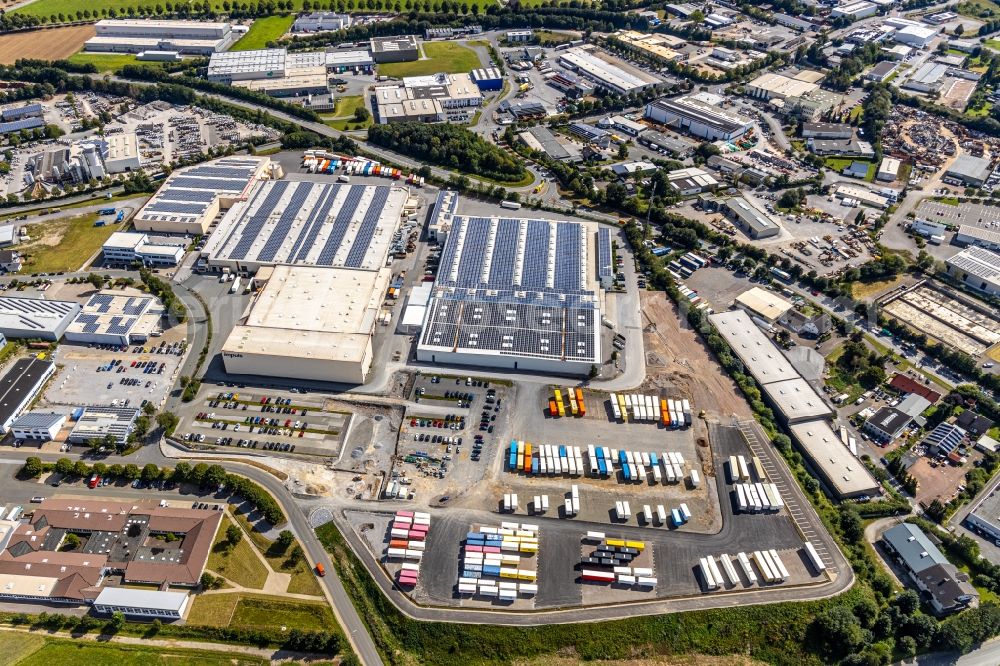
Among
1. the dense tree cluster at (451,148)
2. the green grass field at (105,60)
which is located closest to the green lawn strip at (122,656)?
the dense tree cluster at (451,148)

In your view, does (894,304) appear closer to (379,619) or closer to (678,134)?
(678,134)

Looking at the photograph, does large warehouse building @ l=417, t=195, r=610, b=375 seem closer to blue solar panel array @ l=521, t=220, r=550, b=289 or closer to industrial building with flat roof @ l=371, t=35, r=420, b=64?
blue solar panel array @ l=521, t=220, r=550, b=289

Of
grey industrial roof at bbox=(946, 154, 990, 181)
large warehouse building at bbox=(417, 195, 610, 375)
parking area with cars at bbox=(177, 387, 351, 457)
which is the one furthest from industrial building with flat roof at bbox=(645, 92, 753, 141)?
parking area with cars at bbox=(177, 387, 351, 457)

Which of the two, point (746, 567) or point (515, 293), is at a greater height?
point (515, 293)

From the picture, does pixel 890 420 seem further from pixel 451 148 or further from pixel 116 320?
pixel 116 320

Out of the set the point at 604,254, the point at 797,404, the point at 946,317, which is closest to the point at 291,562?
the point at 797,404

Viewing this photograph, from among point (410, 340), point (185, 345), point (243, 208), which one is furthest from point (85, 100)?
point (410, 340)
